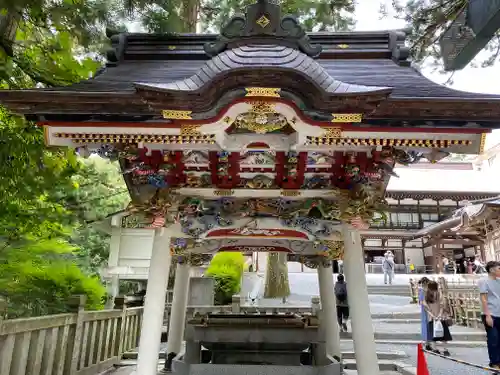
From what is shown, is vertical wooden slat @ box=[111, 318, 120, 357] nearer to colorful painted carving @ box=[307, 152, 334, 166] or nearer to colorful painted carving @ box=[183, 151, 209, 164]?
colorful painted carving @ box=[183, 151, 209, 164]

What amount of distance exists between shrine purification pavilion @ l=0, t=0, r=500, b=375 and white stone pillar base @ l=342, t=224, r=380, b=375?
16 millimetres

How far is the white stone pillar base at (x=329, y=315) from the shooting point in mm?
6695

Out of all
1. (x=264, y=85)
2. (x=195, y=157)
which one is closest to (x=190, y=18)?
(x=195, y=157)

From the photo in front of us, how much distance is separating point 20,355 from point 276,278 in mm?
11394

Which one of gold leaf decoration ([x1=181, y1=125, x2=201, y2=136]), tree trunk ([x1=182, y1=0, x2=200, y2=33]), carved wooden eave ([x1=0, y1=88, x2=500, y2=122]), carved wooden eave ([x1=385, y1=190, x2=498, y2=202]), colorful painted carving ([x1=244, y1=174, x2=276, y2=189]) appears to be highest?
carved wooden eave ([x1=385, y1=190, x2=498, y2=202])

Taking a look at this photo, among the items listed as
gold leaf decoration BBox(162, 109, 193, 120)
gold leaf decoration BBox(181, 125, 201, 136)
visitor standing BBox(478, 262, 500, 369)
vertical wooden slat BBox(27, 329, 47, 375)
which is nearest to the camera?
gold leaf decoration BBox(162, 109, 193, 120)

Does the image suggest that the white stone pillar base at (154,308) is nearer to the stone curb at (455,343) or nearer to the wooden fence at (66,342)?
the wooden fence at (66,342)

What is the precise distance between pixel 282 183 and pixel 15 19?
13.9ft

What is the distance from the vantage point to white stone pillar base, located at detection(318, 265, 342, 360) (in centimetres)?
670

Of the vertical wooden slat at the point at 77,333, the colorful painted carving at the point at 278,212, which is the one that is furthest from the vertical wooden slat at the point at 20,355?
the colorful painted carving at the point at 278,212

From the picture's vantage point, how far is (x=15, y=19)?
525 cm

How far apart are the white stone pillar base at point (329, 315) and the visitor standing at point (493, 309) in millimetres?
2291

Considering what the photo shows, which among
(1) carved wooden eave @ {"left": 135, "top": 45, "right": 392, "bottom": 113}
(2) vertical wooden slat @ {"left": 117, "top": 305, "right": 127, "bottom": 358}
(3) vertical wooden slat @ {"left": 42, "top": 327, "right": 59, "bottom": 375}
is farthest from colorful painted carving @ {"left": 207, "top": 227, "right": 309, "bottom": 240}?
(2) vertical wooden slat @ {"left": 117, "top": 305, "right": 127, "bottom": 358}

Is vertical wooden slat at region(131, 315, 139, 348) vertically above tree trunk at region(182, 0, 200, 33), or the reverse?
tree trunk at region(182, 0, 200, 33)
